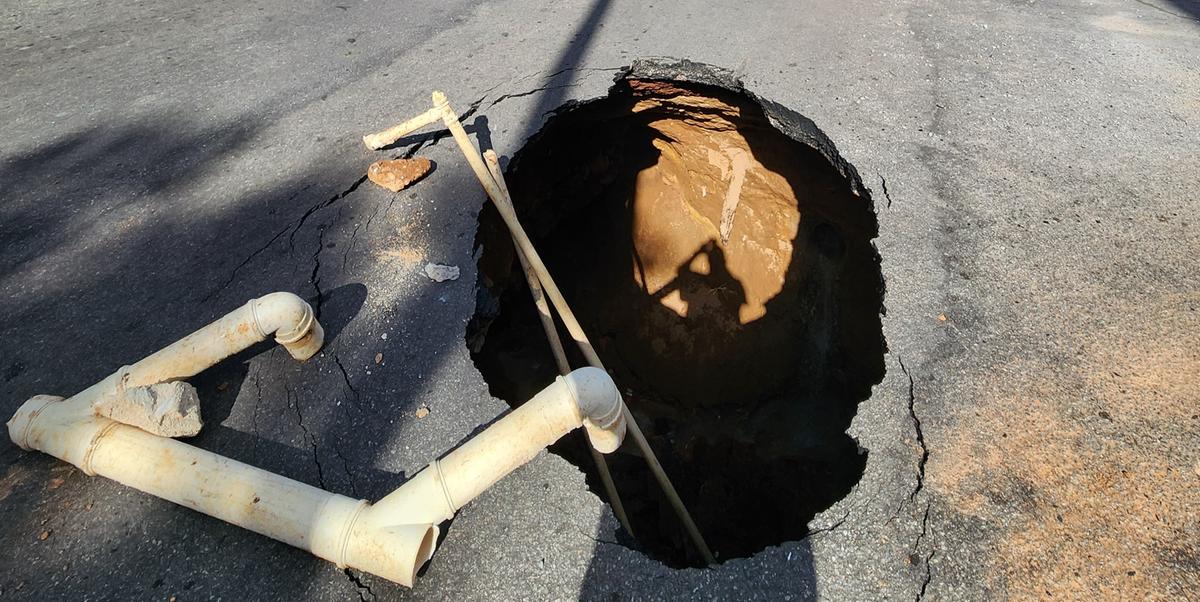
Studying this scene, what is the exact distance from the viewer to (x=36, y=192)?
3.46 metres

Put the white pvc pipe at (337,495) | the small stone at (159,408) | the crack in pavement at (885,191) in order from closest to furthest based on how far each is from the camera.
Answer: the white pvc pipe at (337,495) < the small stone at (159,408) < the crack in pavement at (885,191)

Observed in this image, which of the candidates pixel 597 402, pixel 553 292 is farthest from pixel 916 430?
pixel 553 292

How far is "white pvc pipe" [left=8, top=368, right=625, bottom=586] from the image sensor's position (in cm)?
185

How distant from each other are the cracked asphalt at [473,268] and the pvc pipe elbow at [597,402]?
8.1 inches

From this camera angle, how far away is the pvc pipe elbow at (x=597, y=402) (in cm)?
198

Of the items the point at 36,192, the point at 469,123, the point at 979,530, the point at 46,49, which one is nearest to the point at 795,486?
the point at 979,530

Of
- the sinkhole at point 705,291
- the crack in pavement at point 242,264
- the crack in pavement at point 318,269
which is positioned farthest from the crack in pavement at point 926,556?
the crack in pavement at point 242,264

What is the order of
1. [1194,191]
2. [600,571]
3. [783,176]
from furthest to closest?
[783,176] < [1194,191] < [600,571]

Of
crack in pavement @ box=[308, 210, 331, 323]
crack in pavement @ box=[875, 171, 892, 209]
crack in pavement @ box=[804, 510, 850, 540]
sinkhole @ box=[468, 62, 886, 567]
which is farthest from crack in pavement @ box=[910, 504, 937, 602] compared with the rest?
crack in pavement @ box=[308, 210, 331, 323]

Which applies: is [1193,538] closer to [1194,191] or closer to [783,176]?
[1194,191]

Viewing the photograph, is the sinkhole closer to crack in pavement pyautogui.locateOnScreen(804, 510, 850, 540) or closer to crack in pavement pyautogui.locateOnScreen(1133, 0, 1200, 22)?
crack in pavement pyautogui.locateOnScreen(804, 510, 850, 540)

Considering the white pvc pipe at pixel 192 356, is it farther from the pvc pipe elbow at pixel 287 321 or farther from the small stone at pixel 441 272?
the small stone at pixel 441 272

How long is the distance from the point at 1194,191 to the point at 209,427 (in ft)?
16.3

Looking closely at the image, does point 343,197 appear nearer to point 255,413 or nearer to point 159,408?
point 255,413
